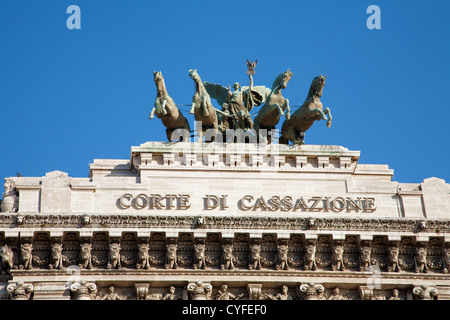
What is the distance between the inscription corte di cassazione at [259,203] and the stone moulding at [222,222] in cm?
98

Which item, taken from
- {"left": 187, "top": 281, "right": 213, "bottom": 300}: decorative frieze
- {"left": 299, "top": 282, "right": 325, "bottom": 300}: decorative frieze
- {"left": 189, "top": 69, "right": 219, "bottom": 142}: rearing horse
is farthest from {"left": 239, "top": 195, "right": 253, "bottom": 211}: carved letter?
{"left": 189, "top": 69, "right": 219, "bottom": 142}: rearing horse

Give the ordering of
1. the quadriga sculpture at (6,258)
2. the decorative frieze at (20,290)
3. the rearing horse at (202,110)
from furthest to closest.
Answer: the rearing horse at (202,110), the quadriga sculpture at (6,258), the decorative frieze at (20,290)

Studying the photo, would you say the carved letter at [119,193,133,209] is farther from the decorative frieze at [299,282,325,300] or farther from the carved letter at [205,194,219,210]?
the decorative frieze at [299,282,325,300]

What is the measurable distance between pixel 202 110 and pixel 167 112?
1.34 metres

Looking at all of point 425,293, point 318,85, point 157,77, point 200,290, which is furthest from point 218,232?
point 318,85

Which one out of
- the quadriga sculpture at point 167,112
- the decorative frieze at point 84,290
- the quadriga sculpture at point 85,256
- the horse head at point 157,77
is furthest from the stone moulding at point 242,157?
the decorative frieze at point 84,290

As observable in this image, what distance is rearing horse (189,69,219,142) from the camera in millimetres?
43156

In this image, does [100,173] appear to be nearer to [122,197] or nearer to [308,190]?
[122,197]

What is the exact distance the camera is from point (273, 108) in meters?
43.0

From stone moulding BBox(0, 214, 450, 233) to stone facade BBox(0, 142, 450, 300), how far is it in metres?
0.03

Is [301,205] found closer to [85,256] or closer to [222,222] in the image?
[222,222]

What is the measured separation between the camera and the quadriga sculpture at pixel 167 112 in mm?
42406

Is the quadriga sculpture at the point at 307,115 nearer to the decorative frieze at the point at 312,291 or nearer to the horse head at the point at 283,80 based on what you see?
the horse head at the point at 283,80
